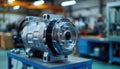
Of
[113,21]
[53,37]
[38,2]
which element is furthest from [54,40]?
[38,2]

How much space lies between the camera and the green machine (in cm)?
512

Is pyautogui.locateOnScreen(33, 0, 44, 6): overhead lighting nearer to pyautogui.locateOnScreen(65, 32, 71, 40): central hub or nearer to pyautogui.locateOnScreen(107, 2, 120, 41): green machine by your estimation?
pyautogui.locateOnScreen(107, 2, 120, 41): green machine

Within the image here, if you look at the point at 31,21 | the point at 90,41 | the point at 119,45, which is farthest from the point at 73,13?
the point at 31,21

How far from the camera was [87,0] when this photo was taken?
12.5 meters

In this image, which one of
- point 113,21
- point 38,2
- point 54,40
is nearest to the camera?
point 54,40

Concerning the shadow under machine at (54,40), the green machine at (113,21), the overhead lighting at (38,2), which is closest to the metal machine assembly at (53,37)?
the shadow under machine at (54,40)

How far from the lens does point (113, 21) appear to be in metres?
5.25

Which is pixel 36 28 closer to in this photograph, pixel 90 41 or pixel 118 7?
pixel 118 7

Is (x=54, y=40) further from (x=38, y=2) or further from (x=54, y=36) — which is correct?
(x=38, y=2)

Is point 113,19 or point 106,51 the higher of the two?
point 113,19

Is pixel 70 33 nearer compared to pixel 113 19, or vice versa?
pixel 70 33

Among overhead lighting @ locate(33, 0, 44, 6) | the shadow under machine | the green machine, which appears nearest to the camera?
the shadow under machine

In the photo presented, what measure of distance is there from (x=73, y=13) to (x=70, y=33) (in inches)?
476

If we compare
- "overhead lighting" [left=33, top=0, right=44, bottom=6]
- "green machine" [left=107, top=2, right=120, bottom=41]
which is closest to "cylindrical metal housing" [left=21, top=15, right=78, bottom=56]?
"green machine" [left=107, top=2, right=120, bottom=41]
